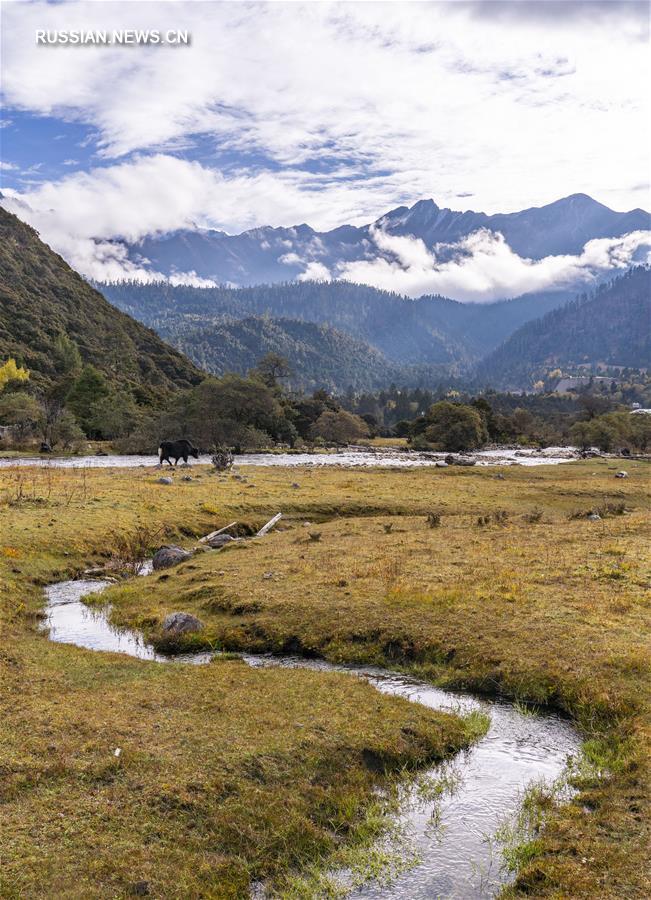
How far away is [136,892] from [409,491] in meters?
44.2

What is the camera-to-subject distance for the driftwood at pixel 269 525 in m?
36.8

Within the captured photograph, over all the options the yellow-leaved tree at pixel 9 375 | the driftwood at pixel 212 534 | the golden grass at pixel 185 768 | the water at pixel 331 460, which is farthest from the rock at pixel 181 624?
the yellow-leaved tree at pixel 9 375

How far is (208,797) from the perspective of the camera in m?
10.6

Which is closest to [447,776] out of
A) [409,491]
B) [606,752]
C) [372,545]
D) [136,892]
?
[606,752]

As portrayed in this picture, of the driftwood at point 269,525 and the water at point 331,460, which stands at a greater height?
the water at point 331,460

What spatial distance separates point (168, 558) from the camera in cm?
2895

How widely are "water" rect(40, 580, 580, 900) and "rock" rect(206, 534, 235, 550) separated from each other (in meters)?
12.5

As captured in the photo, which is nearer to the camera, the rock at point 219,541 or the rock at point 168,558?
the rock at point 168,558

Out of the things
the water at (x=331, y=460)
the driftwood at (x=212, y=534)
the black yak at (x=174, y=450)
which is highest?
the black yak at (x=174, y=450)

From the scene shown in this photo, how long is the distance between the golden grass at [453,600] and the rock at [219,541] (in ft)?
5.04

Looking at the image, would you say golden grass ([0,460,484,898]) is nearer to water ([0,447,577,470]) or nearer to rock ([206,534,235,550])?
rock ([206,534,235,550])

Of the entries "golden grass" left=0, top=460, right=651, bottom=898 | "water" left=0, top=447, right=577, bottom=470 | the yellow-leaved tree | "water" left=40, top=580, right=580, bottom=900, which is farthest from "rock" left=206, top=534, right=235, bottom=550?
the yellow-leaved tree

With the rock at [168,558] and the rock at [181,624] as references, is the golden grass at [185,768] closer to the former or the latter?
the rock at [181,624]

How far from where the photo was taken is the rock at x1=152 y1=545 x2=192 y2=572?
2880 centimetres
